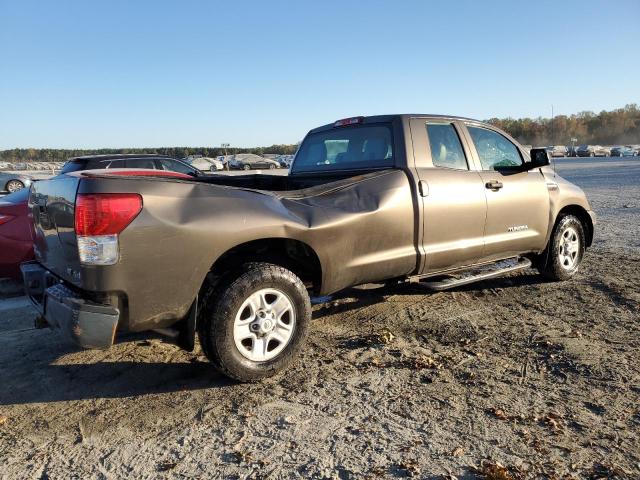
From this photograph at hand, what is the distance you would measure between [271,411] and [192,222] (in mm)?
1254

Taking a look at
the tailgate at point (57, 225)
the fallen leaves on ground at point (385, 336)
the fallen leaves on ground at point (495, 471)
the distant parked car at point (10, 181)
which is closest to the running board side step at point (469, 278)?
the fallen leaves on ground at point (385, 336)

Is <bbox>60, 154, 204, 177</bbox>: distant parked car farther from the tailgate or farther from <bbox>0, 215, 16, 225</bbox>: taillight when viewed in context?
the tailgate

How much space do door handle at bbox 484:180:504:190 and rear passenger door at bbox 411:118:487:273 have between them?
0.11 m

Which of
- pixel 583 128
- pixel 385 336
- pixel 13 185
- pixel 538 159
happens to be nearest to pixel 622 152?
pixel 583 128

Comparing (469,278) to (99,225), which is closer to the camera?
(99,225)

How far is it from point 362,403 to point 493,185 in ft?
9.16

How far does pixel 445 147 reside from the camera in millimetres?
4855

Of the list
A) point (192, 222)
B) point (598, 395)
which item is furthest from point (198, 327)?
point (598, 395)

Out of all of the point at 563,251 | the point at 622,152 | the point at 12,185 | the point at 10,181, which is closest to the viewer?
A: the point at 563,251

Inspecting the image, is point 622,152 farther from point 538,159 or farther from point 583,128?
point 538,159

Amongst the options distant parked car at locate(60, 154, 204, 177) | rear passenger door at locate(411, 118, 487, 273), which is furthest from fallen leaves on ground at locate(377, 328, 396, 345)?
distant parked car at locate(60, 154, 204, 177)

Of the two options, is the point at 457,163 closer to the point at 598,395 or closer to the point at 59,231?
the point at 598,395

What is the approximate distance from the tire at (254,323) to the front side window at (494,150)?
8.73ft

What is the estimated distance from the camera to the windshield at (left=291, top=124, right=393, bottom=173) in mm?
4703
